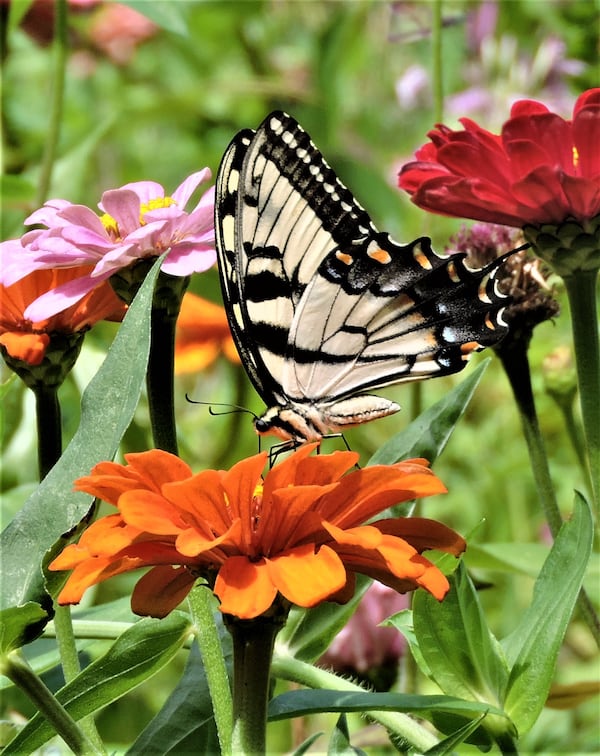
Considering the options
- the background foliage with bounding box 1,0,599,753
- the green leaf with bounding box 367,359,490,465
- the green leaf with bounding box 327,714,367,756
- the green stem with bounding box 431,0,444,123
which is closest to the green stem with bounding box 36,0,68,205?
the background foliage with bounding box 1,0,599,753

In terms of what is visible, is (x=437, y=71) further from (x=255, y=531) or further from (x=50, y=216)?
(x=255, y=531)

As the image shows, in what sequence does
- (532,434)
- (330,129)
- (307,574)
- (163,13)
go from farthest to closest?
(330,129) → (163,13) → (532,434) → (307,574)

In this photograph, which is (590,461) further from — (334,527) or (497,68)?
(497,68)

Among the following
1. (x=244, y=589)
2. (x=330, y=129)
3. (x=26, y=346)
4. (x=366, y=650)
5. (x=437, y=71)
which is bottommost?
(x=366, y=650)

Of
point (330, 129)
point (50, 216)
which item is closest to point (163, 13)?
point (50, 216)

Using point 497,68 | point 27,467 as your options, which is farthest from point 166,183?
point 27,467

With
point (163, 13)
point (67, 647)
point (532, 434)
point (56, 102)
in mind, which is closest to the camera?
point (67, 647)

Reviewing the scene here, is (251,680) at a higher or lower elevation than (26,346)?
lower

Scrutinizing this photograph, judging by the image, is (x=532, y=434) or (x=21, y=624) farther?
(x=532, y=434)
